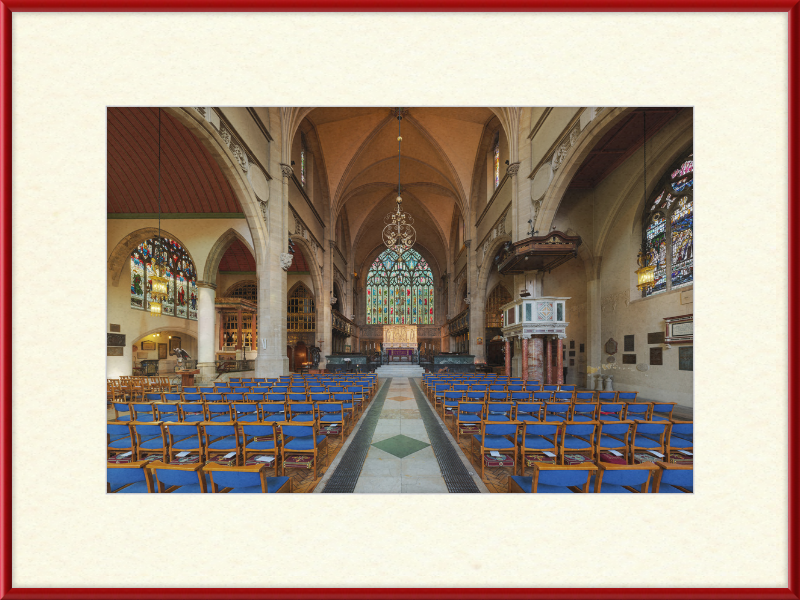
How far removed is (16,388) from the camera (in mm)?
1728

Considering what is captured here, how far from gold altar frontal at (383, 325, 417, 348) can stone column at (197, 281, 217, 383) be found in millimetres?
15403

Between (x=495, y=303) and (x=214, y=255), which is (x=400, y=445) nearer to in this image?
(x=214, y=255)

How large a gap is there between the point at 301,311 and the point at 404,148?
1391 centimetres

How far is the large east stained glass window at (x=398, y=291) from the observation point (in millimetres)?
37219

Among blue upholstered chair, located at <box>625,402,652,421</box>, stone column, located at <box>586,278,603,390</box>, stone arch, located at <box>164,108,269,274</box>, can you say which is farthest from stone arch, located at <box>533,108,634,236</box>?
stone arch, located at <box>164,108,269,274</box>

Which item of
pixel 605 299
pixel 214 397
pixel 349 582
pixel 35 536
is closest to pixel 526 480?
pixel 349 582

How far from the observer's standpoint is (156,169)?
36.8 feet

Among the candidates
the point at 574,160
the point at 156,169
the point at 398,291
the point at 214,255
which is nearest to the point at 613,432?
the point at 574,160

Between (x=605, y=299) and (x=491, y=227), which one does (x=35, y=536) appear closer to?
(x=605, y=299)

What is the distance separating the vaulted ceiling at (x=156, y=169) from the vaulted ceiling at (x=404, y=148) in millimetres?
7477

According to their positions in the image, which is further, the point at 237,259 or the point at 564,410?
the point at 237,259

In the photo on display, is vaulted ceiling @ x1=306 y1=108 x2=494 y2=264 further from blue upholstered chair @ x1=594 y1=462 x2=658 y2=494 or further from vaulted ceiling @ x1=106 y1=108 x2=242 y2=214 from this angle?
blue upholstered chair @ x1=594 y1=462 x2=658 y2=494

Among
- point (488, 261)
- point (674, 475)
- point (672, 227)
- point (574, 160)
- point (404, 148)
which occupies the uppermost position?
point (404, 148)

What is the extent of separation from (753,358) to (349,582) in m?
2.44
